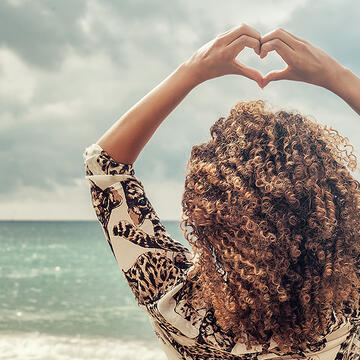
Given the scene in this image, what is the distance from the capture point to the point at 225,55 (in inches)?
46.8

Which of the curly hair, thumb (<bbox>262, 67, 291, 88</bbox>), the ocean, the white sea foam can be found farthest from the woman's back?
the white sea foam

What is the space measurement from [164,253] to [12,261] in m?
36.4

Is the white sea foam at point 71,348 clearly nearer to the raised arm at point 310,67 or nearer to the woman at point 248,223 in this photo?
the woman at point 248,223

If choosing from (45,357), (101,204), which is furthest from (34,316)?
(101,204)

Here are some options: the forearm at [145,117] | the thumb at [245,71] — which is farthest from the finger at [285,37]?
the forearm at [145,117]

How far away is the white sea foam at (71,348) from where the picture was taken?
9.06m

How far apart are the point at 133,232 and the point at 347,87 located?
0.66m

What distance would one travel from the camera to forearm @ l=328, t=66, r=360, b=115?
121cm

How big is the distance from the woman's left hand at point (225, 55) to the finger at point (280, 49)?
0.03 meters

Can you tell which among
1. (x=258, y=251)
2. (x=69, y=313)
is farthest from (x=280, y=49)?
(x=69, y=313)

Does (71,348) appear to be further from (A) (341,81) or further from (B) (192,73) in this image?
(A) (341,81)

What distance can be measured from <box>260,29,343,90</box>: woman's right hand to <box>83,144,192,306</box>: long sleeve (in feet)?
1.59

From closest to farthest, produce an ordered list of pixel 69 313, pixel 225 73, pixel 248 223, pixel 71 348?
pixel 248 223
pixel 225 73
pixel 71 348
pixel 69 313

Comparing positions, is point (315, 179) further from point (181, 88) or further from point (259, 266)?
point (181, 88)
